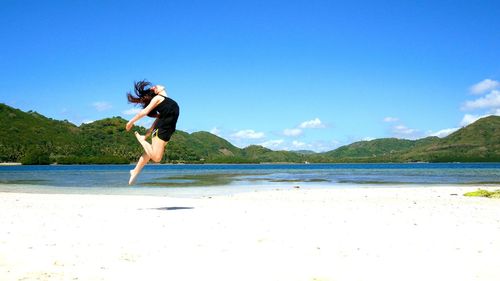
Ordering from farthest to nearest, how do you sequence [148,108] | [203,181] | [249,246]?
[203,181] → [148,108] → [249,246]

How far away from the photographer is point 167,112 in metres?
10.2

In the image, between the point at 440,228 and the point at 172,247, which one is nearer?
the point at 172,247

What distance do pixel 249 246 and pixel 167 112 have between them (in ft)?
12.7

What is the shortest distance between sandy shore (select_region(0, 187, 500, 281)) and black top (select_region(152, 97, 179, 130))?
2522 millimetres

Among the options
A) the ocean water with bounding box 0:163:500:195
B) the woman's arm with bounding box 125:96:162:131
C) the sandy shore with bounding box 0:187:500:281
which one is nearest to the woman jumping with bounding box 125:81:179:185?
the woman's arm with bounding box 125:96:162:131

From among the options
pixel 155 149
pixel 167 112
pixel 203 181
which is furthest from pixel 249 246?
pixel 203 181

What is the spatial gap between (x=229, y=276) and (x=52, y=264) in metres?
2.88

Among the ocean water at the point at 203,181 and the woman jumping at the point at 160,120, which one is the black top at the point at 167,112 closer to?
the woman jumping at the point at 160,120

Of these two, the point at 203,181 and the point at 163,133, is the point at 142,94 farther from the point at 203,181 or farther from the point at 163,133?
the point at 203,181

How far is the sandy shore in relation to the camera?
20.9 feet

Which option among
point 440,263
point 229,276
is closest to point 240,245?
point 229,276

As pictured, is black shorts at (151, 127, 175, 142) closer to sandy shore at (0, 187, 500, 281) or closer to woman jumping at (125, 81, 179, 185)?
woman jumping at (125, 81, 179, 185)

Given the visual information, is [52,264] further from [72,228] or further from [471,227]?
[471,227]

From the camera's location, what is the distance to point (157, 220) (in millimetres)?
11914
